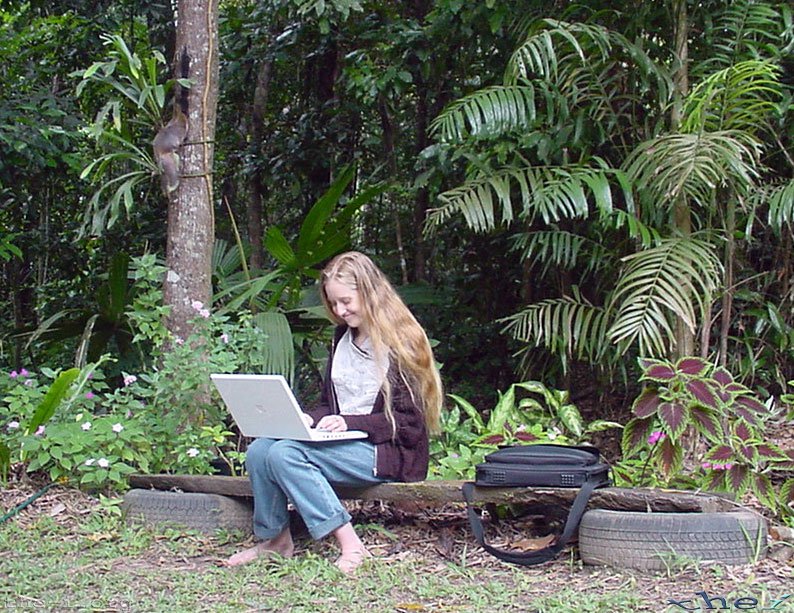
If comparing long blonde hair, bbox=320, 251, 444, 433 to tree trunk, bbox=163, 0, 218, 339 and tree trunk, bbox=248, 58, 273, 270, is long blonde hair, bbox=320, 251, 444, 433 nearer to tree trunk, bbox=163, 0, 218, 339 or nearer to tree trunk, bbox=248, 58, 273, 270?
tree trunk, bbox=163, 0, 218, 339

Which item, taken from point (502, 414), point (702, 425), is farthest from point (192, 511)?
point (702, 425)

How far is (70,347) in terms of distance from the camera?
819 cm

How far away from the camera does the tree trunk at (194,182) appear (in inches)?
210

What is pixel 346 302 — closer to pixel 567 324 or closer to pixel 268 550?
pixel 268 550

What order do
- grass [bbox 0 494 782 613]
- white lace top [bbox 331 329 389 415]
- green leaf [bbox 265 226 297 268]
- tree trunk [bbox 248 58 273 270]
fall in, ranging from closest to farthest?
grass [bbox 0 494 782 613] < white lace top [bbox 331 329 389 415] < green leaf [bbox 265 226 297 268] < tree trunk [bbox 248 58 273 270]

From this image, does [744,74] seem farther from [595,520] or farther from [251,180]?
[251,180]

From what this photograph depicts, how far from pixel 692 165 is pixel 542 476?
173 centimetres

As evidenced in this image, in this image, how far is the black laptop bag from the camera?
3.68 metres

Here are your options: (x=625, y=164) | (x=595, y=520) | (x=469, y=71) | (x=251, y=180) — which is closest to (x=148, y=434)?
(x=595, y=520)

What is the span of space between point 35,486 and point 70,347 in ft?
11.2

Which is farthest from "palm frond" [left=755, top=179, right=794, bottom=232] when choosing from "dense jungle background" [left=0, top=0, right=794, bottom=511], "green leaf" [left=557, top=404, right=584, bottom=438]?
"green leaf" [left=557, top=404, right=584, bottom=438]

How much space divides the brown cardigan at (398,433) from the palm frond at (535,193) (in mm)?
1442

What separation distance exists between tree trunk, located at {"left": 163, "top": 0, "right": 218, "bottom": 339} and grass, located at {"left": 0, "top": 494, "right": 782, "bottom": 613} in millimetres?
1468

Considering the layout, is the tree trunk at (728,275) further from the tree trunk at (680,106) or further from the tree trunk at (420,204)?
the tree trunk at (420,204)
